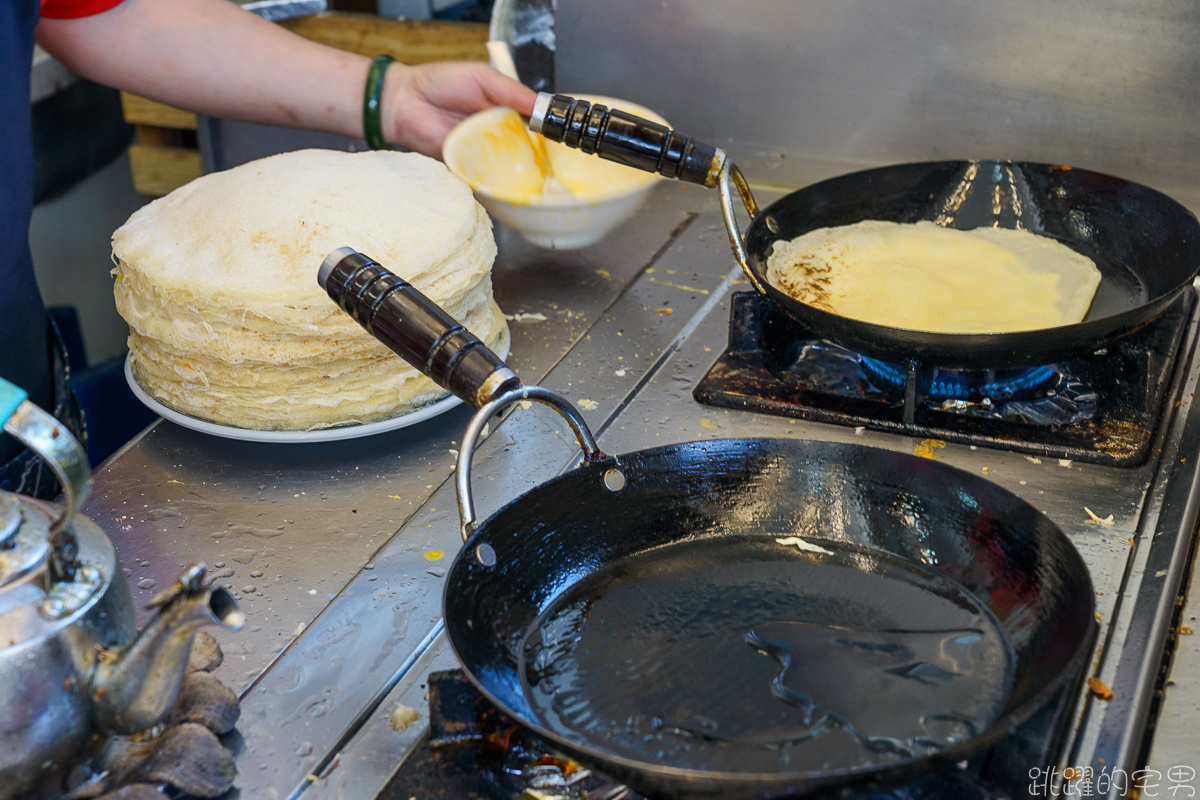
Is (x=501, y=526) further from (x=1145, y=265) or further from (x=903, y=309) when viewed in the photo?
(x=1145, y=265)

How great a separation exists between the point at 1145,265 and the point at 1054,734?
732mm

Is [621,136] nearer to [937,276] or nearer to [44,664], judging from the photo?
[937,276]

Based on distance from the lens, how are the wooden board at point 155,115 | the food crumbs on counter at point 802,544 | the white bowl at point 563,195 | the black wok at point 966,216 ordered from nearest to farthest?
1. the food crumbs on counter at point 802,544
2. the black wok at point 966,216
3. the white bowl at point 563,195
4. the wooden board at point 155,115

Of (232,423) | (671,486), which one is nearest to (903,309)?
(671,486)

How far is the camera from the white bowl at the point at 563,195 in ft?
4.33

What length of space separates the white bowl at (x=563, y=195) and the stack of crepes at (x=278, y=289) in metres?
0.16

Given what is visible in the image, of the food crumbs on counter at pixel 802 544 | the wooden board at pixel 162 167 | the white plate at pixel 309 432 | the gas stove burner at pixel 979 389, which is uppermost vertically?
the gas stove burner at pixel 979 389

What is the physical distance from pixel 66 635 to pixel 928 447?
82 centimetres

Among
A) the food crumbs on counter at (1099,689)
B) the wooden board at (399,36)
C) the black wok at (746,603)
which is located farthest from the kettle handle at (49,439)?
the wooden board at (399,36)

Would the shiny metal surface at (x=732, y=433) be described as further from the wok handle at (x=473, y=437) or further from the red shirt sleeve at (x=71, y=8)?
the red shirt sleeve at (x=71, y=8)

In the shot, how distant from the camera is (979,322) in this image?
1.13 m

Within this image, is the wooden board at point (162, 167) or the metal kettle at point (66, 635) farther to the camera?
the wooden board at point (162, 167)

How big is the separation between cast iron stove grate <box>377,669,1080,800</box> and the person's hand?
3.36 feet

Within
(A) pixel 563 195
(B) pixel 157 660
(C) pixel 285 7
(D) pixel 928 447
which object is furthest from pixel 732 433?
(C) pixel 285 7
